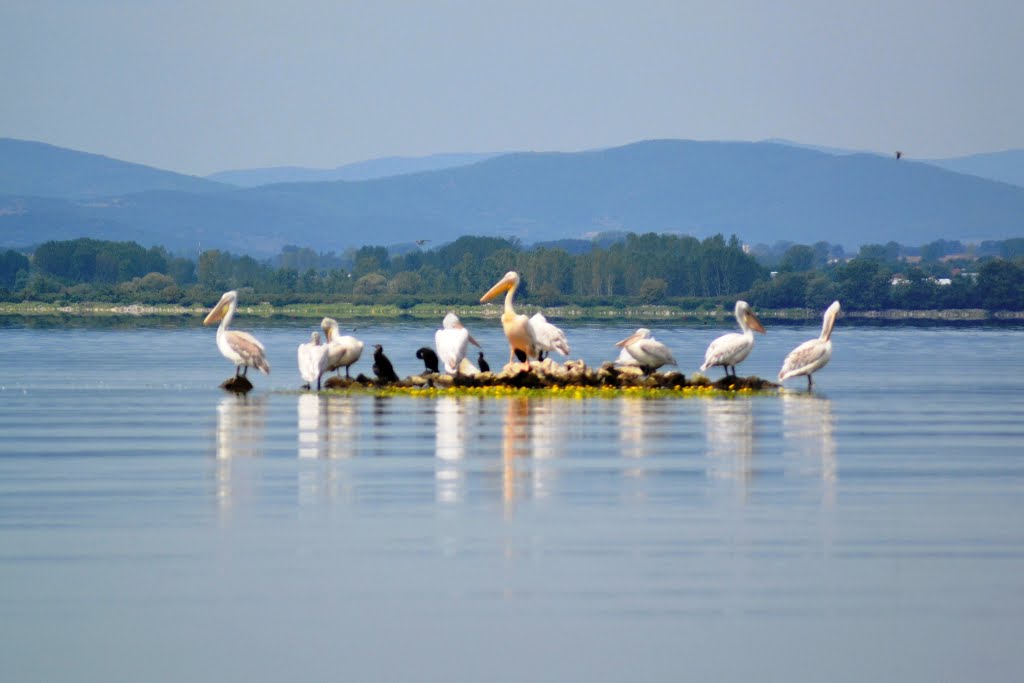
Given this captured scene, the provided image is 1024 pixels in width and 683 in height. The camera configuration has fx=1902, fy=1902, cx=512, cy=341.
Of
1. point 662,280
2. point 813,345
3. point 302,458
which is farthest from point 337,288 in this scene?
point 302,458

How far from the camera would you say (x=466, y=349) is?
26.9m

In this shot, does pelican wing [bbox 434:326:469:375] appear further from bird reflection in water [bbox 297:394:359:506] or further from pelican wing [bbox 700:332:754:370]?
pelican wing [bbox 700:332:754:370]

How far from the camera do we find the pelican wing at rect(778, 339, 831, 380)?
88.9ft

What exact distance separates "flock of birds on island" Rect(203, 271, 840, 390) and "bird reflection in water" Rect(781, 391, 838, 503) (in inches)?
49.9

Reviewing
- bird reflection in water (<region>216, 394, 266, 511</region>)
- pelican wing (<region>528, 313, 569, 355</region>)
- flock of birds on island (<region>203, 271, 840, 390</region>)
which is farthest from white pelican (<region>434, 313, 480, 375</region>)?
bird reflection in water (<region>216, 394, 266, 511</region>)

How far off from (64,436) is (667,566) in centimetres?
955

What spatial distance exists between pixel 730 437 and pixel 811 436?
2.95ft

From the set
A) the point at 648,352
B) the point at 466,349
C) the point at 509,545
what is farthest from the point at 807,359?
the point at 509,545

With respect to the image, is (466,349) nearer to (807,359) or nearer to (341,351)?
(341,351)

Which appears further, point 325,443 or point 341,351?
point 341,351

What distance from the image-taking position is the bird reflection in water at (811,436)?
51.6 ft

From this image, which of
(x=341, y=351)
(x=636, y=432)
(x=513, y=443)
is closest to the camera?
(x=513, y=443)

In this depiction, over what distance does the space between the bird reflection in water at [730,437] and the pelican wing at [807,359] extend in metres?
2.90

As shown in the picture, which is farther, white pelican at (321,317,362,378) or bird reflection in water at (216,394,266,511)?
white pelican at (321,317,362,378)
